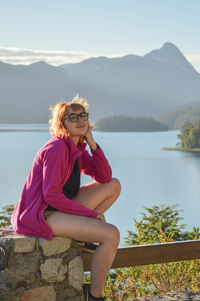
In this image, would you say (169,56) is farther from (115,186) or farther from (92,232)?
(92,232)

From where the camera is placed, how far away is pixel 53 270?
2082 millimetres

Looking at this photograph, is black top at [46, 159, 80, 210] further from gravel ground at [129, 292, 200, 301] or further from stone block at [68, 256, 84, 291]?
gravel ground at [129, 292, 200, 301]

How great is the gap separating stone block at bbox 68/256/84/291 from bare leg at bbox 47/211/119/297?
0.33ft

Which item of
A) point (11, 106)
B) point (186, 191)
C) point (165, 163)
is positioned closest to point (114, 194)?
point (186, 191)

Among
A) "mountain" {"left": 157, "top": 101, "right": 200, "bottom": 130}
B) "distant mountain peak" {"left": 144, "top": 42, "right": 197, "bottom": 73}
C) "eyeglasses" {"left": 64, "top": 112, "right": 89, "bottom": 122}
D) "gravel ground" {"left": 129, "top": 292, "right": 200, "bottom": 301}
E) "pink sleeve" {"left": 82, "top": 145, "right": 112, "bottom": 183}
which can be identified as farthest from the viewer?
"distant mountain peak" {"left": 144, "top": 42, "right": 197, "bottom": 73}

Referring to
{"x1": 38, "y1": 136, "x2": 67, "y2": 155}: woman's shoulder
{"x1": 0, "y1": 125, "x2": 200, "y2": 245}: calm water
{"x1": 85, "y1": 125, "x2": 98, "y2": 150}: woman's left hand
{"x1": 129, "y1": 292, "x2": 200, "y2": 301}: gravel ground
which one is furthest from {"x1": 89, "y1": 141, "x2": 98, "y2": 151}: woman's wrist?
{"x1": 0, "y1": 125, "x2": 200, "y2": 245}: calm water

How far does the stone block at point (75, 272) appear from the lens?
83.2 inches

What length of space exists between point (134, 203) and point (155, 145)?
2360 inches

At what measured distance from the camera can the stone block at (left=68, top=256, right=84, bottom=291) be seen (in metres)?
2.11

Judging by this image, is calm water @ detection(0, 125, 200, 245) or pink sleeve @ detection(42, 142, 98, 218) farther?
calm water @ detection(0, 125, 200, 245)

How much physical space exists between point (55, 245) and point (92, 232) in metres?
0.19

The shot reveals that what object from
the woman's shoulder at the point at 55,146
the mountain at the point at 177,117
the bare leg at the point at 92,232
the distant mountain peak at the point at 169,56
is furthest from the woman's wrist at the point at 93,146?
the distant mountain peak at the point at 169,56

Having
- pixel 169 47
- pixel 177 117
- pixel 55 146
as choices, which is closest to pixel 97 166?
pixel 55 146

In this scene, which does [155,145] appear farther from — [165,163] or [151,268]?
[151,268]
